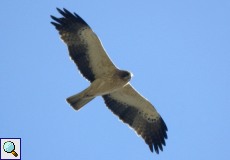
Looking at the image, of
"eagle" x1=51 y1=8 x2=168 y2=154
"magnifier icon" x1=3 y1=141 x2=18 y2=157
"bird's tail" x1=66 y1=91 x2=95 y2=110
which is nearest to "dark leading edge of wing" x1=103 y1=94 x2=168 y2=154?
"eagle" x1=51 y1=8 x2=168 y2=154

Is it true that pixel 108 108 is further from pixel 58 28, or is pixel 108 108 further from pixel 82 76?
pixel 58 28

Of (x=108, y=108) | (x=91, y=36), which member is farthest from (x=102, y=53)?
(x=108, y=108)

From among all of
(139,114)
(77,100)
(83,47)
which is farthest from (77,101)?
(139,114)

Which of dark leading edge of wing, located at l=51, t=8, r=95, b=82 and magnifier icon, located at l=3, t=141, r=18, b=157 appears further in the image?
dark leading edge of wing, located at l=51, t=8, r=95, b=82

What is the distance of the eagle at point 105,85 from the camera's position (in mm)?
15375

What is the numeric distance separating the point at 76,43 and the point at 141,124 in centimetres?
295

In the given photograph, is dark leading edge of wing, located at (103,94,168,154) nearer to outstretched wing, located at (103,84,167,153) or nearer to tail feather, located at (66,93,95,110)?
outstretched wing, located at (103,84,167,153)

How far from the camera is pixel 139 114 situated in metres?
16.3

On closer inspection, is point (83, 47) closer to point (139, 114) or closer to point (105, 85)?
point (105, 85)

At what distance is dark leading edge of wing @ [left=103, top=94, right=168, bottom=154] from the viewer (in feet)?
53.0

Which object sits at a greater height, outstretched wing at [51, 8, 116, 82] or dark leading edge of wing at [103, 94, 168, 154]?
outstretched wing at [51, 8, 116, 82]

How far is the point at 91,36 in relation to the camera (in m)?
15.4

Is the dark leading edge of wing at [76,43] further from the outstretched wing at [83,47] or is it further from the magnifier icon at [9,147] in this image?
the magnifier icon at [9,147]

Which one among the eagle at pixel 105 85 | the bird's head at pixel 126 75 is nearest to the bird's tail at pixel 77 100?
the eagle at pixel 105 85
